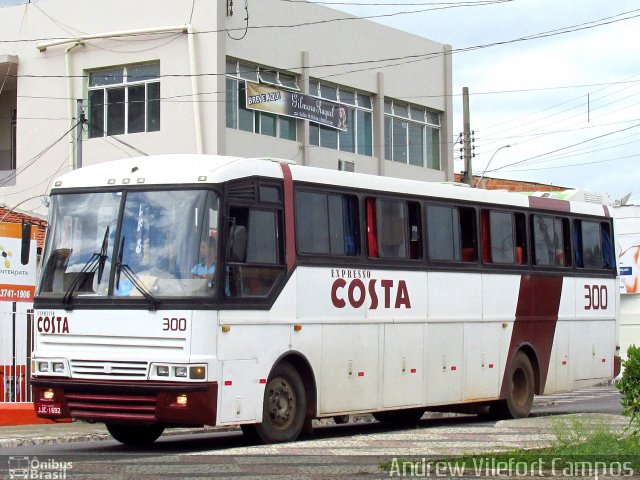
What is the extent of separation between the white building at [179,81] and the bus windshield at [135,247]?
17.3 metres

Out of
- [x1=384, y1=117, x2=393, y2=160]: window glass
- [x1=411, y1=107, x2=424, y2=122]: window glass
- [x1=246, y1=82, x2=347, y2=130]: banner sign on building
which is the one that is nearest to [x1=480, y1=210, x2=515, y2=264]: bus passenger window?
[x1=246, y1=82, x2=347, y2=130]: banner sign on building

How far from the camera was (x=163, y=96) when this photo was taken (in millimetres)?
32906

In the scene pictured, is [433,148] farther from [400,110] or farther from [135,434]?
[135,434]

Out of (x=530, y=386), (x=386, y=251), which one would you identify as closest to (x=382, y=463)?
(x=386, y=251)

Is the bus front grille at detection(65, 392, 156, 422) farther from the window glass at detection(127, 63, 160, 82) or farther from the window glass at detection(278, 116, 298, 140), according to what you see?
the window glass at detection(278, 116, 298, 140)

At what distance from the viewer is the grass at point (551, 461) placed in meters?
11.0

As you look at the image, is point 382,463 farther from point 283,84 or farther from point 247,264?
point 283,84

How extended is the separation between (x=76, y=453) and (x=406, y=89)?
28.5 metres

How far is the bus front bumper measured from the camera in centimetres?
1334

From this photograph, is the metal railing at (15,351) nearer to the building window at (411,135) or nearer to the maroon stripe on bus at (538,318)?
the maroon stripe on bus at (538,318)

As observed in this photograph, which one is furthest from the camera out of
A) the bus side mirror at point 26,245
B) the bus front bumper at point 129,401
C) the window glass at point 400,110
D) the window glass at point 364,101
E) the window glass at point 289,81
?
the window glass at point 400,110

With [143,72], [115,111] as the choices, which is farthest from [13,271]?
[115,111]

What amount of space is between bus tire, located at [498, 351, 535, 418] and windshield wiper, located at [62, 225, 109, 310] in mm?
8067

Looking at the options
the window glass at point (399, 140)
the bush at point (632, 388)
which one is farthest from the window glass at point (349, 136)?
the bush at point (632, 388)
